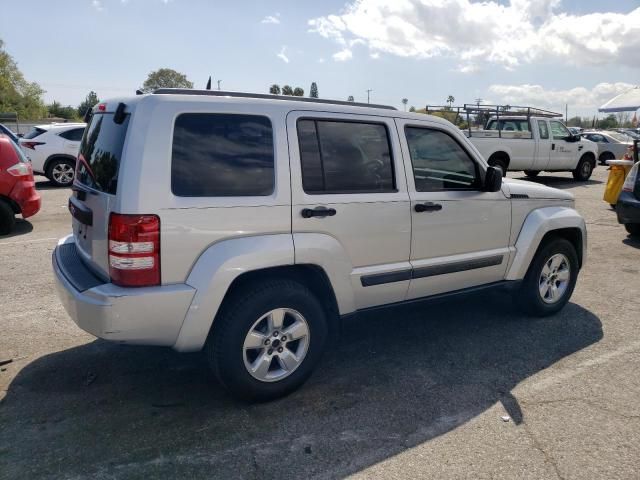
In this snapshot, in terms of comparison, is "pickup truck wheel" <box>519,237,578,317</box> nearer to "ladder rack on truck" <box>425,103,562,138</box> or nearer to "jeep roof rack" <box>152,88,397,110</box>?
"jeep roof rack" <box>152,88,397,110</box>

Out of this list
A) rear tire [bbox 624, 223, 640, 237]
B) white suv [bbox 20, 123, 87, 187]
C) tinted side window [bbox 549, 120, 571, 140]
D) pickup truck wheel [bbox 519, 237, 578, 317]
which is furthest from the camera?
tinted side window [bbox 549, 120, 571, 140]

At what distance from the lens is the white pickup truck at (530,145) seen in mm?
14711

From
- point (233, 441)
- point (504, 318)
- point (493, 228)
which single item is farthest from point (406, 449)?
point (504, 318)

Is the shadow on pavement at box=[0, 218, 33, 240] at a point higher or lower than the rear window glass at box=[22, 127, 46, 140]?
lower

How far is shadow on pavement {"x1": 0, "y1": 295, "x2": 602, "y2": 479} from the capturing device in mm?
2711

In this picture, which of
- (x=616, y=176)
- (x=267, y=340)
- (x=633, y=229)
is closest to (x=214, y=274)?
(x=267, y=340)

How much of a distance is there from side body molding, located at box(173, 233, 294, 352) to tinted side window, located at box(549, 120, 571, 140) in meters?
15.1

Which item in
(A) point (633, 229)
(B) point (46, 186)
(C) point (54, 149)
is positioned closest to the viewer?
(A) point (633, 229)

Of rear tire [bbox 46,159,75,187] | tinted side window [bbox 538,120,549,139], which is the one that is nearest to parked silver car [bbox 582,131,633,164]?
tinted side window [bbox 538,120,549,139]

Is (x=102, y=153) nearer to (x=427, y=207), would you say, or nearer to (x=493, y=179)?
(x=427, y=207)

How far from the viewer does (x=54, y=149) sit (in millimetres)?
13297

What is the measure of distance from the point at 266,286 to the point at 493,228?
2.08 m

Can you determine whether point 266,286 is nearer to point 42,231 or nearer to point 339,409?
point 339,409

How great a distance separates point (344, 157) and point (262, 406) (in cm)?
169
